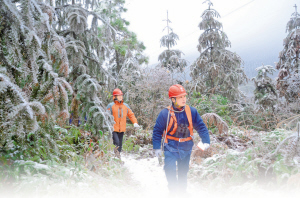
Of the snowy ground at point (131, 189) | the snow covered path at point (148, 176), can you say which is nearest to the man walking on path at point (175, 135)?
the snowy ground at point (131, 189)

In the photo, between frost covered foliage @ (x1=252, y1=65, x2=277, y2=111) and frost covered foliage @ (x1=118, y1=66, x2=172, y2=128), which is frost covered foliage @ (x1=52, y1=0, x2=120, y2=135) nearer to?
frost covered foliage @ (x1=118, y1=66, x2=172, y2=128)

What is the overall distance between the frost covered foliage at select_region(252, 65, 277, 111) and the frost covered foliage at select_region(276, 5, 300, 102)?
55cm

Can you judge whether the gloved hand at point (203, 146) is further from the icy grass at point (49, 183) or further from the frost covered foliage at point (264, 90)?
the frost covered foliage at point (264, 90)

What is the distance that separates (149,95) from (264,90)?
641 cm

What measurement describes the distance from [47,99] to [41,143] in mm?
766

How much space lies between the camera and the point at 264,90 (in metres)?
10.8

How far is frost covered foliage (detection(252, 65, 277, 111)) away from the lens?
10.3 metres

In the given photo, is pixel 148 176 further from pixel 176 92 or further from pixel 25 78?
pixel 25 78

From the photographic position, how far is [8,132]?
1961 mm

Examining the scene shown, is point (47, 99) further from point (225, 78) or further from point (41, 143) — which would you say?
point (225, 78)

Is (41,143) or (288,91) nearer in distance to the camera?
(41,143)

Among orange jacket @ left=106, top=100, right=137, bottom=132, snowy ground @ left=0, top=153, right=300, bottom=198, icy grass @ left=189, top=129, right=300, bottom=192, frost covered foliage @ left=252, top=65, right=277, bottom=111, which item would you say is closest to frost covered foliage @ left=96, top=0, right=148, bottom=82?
orange jacket @ left=106, top=100, right=137, bottom=132

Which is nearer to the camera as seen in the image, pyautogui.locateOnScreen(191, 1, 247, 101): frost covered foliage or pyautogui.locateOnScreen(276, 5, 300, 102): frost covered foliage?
pyautogui.locateOnScreen(276, 5, 300, 102): frost covered foliage

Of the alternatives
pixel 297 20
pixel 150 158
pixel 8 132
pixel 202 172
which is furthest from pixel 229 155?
pixel 297 20
